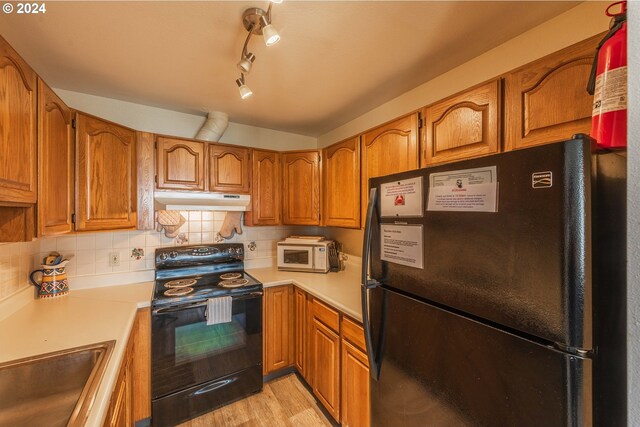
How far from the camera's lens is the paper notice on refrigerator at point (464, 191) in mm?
693

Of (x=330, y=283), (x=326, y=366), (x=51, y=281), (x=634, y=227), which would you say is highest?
(x=634, y=227)

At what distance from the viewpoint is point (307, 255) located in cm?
240

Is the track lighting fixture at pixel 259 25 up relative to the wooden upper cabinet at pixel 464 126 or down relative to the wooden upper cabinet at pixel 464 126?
up

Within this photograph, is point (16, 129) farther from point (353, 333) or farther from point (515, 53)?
point (515, 53)

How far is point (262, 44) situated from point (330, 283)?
1.70 meters

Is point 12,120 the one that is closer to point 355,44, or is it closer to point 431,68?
point 355,44

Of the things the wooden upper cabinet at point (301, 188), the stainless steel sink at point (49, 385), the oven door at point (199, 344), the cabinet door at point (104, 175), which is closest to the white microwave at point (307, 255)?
the wooden upper cabinet at point (301, 188)

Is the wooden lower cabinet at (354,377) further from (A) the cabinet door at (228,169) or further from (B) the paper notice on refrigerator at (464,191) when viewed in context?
(A) the cabinet door at (228,169)

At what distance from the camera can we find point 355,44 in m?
1.36

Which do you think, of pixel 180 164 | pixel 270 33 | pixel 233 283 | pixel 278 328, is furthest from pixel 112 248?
pixel 270 33

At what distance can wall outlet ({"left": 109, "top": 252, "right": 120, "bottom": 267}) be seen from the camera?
199 centimetres

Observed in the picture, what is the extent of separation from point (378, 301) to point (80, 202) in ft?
6.00

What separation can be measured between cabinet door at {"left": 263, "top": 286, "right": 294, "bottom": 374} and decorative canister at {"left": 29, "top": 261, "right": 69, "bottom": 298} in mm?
1392

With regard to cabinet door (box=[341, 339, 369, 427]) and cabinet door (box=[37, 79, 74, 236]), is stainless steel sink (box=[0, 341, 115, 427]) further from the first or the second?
cabinet door (box=[341, 339, 369, 427])
